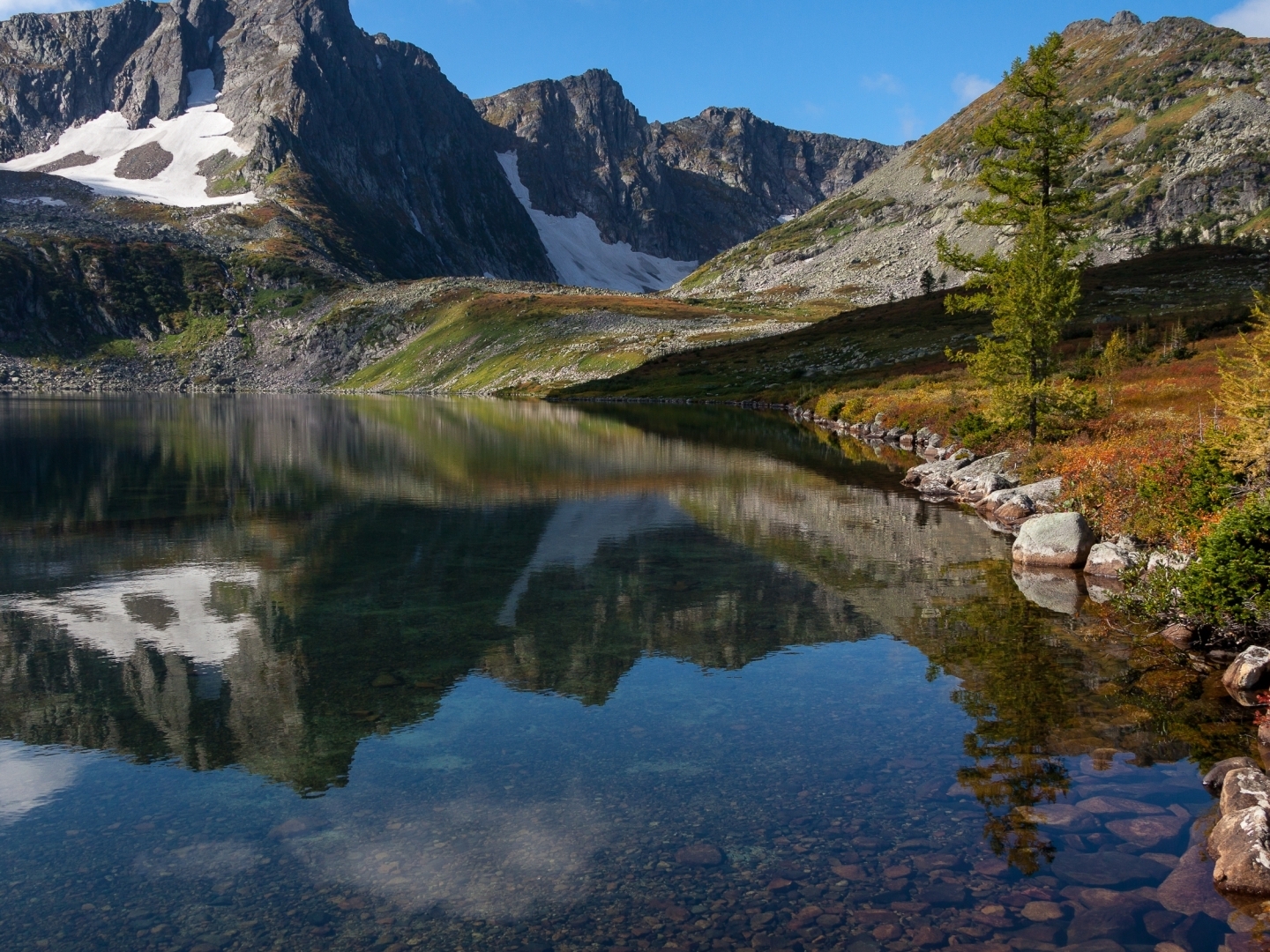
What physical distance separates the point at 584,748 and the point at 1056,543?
747 inches

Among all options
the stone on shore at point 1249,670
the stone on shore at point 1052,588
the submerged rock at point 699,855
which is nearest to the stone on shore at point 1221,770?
the stone on shore at point 1249,670

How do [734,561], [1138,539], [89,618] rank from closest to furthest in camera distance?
[89,618] → [1138,539] → [734,561]

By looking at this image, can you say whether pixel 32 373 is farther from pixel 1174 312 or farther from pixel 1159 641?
pixel 1159 641

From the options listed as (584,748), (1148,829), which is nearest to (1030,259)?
(1148,829)

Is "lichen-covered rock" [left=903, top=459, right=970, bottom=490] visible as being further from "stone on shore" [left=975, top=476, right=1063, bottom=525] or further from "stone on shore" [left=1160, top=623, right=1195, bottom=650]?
"stone on shore" [left=1160, top=623, right=1195, bottom=650]

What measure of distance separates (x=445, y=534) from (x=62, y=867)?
23.8 meters

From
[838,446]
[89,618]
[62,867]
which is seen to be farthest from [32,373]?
[62,867]

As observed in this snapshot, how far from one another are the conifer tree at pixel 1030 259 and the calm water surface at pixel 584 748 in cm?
1327

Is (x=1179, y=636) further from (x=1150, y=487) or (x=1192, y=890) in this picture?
(x=1192, y=890)

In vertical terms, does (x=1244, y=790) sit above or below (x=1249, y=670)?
below

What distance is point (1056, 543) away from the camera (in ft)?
92.8

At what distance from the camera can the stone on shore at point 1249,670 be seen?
17203 millimetres

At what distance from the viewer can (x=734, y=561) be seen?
1192 inches

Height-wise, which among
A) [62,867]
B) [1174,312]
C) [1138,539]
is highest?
[1174,312]
